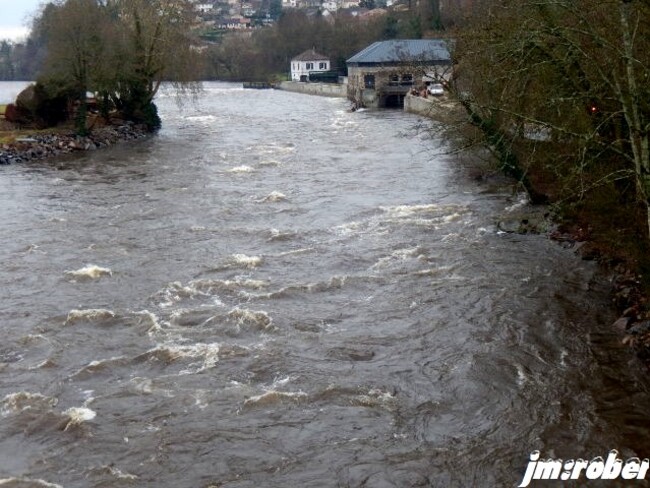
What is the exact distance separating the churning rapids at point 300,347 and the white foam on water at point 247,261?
2.7 inches

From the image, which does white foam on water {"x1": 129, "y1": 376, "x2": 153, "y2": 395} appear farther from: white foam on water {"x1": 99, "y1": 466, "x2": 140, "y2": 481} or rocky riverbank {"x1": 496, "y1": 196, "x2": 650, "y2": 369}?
rocky riverbank {"x1": 496, "y1": 196, "x2": 650, "y2": 369}

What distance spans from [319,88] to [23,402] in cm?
7579

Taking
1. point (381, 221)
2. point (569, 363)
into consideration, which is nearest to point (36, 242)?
point (381, 221)

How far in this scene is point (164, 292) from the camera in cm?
1505

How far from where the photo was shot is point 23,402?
10.6m

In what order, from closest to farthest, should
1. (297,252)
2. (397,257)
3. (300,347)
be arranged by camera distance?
(300,347) < (397,257) < (297,252)

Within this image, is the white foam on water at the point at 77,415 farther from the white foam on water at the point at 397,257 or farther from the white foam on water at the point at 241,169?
the white foam on water at the point at 241,169

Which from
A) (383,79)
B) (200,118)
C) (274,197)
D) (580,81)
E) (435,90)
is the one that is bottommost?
(274,197)

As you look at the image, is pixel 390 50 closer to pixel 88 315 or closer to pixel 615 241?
pixel 615 241

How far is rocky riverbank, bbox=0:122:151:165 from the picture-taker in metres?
33.0

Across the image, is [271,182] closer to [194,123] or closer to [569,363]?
[569,363]

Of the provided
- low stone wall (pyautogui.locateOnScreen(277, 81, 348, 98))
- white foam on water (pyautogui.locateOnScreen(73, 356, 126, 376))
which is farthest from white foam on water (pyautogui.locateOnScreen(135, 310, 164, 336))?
low stone wall (pyautogui.locateOnScreen(277, 81, 348, 98))

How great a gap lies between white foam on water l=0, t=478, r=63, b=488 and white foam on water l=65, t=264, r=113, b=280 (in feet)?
25.0

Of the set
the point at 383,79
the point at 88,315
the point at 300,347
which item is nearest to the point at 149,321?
the point at 88,315
